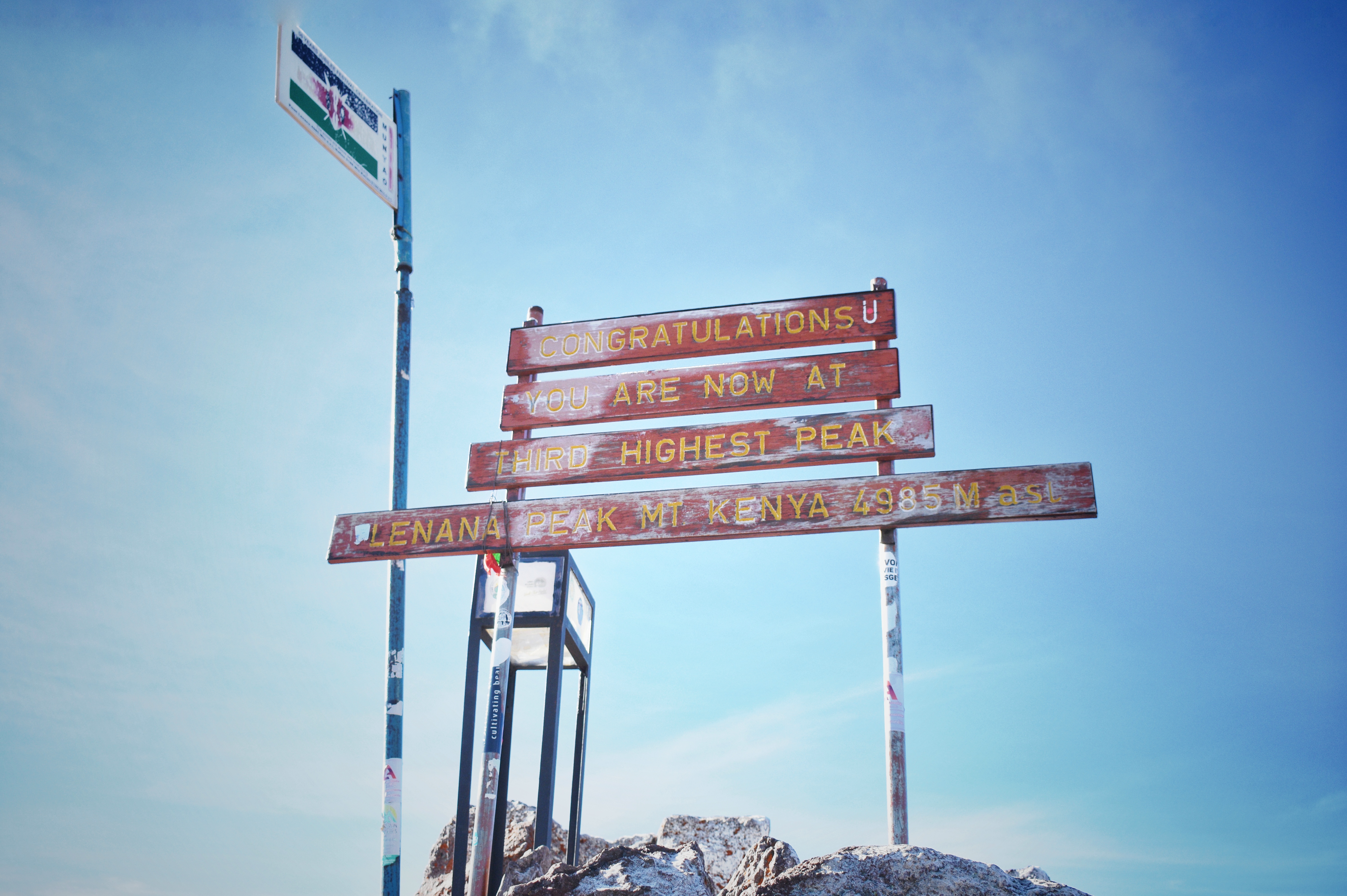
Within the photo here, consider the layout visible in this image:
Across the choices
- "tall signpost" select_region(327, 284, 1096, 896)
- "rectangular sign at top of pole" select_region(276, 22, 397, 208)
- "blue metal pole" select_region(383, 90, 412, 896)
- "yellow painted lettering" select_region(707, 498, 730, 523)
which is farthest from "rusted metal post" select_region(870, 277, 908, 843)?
"rectangular sign at top of pole" select_region(276, 22, 397, 208)

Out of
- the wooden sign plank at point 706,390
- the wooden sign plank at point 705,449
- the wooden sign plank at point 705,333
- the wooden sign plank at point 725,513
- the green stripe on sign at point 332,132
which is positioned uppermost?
the green stripe on sign at point 332,132

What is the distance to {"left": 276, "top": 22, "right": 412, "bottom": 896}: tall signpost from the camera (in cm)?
895

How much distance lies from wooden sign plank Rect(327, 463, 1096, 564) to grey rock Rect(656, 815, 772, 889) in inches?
166

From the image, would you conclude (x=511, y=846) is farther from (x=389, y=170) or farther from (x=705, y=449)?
(x=389, y=170)

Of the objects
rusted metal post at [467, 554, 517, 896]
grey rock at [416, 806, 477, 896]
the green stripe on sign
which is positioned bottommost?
grey rock at [416, 806, 477, 896]

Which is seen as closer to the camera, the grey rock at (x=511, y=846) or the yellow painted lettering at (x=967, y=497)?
the yellow painted lettering at (x=967, y=497)

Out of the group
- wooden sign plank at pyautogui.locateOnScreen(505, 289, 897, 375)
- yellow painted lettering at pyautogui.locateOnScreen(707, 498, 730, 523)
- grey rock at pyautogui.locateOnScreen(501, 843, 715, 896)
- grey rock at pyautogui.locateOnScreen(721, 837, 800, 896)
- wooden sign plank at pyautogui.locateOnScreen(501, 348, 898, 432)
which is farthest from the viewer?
wooden sign plank at pyautogui.locateOnScreen(505, 289, 897, 375)

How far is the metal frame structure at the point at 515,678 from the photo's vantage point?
952cm

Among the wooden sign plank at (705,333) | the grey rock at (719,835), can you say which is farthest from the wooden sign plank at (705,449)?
the grey rock at (719,835)

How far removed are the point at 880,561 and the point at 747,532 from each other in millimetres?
1219

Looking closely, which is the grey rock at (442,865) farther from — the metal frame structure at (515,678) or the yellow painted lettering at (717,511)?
the yellow painted lettering at (717,511)

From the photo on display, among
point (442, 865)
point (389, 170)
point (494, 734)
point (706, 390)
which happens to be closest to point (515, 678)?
point (494, 734)

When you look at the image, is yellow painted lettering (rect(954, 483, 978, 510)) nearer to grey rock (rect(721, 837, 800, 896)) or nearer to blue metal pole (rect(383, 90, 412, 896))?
grey rock (rect(721, 837, 800, 896))

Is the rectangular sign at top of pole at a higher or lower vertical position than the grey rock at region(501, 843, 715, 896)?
higher
